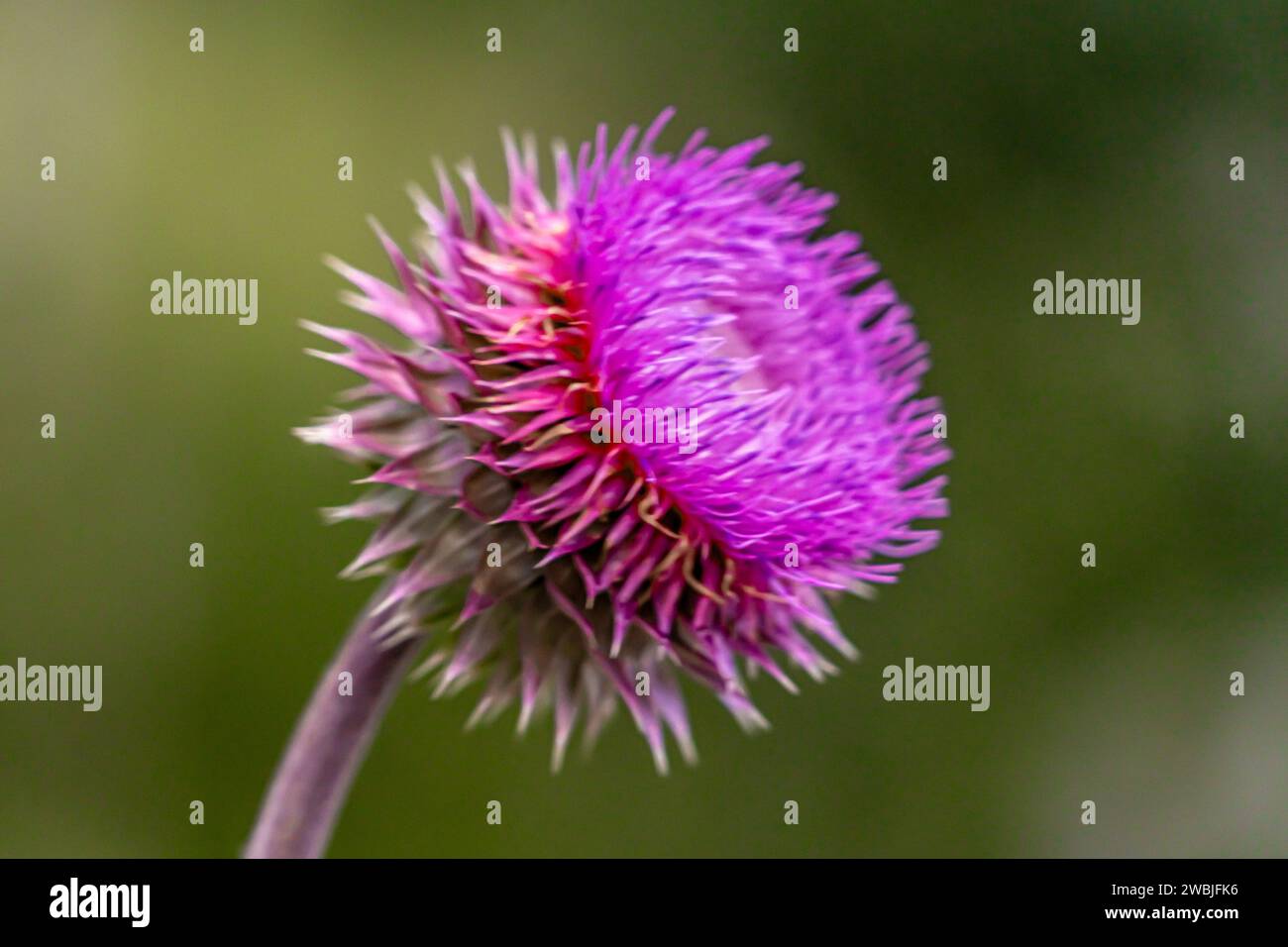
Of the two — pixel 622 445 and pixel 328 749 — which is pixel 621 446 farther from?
pixel 328 749

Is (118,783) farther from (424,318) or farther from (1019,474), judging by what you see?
(1019,474)

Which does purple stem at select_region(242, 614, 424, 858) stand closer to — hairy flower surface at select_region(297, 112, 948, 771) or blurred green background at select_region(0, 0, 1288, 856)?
hairy flower surface at select_region(297, 112, 948, 771)

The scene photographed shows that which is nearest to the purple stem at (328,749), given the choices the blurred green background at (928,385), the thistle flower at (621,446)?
the thistle flower at (621,446)

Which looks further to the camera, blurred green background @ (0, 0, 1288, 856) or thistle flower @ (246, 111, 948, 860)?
blurred green background @ (0, 0, 1288, 856)

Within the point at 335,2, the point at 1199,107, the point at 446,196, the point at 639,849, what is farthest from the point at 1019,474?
the point at 446,196

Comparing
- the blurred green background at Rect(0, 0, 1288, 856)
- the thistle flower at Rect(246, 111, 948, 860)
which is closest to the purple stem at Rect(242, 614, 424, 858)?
the thistle flower at Rect(246, 111, 948, 860)

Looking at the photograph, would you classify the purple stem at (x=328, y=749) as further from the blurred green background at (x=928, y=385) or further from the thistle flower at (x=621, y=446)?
the blurred green background at (x=928, y=385)
